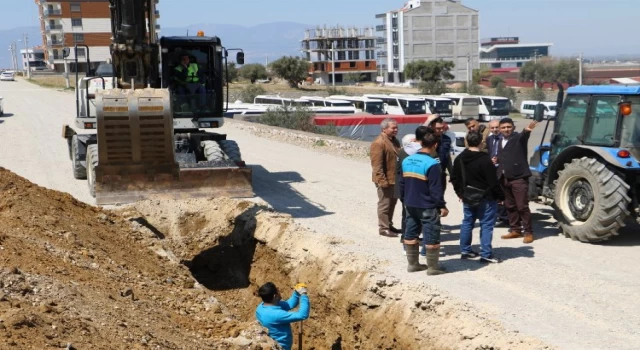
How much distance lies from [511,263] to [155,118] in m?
6.32

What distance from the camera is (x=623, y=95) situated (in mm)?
10523

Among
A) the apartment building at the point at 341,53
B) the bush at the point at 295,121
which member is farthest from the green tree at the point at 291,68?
the bush at the point at 295,121

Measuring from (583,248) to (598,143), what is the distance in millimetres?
1440

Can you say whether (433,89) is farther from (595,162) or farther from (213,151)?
(595,162)

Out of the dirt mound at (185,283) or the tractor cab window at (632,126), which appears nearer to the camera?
the dirt mound at (185,283)

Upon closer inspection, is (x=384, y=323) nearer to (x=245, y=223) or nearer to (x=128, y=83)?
(x=245, y=223)

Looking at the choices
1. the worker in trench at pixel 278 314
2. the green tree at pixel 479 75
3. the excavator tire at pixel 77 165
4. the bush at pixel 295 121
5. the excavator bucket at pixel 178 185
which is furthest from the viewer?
the green tree at pixel 479 75

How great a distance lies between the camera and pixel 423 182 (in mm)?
9094

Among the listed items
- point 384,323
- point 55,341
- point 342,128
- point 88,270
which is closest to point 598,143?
point 384,323

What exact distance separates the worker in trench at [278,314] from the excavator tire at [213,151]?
6874 millimetres

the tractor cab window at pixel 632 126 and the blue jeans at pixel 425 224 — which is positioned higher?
the tractor cab window at pixel 632 126

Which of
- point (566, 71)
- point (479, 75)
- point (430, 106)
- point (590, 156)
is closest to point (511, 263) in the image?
point (590, 156)

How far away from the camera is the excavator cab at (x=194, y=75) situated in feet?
52.6

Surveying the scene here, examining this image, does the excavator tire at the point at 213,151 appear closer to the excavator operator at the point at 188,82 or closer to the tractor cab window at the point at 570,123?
the excavator operator at the point at 188,82
